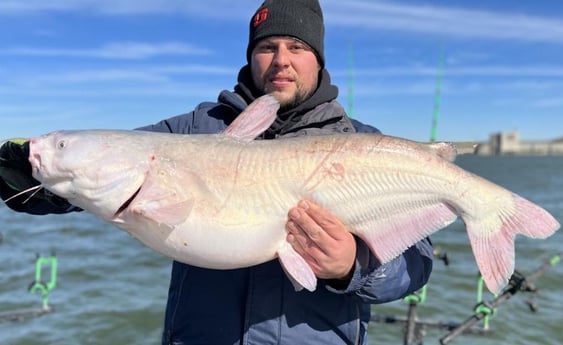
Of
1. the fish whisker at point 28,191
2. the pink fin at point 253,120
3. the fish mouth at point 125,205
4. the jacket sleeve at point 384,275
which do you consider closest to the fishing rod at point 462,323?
the jacket sleeve at point 384,275

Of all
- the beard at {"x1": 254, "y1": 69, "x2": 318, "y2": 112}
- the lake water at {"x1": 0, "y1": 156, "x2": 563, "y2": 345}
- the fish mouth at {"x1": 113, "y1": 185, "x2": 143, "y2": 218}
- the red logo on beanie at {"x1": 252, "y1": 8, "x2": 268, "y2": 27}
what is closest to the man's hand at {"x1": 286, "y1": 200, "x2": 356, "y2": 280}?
the fish mouth at {"x1": 113, "y1": 185, "x2": 143, "y2": 218}

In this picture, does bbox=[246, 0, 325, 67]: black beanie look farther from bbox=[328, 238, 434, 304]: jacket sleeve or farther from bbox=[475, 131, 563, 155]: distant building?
bbox=[475, 131, 563, 155]: distant building

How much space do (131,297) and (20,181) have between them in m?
8.02

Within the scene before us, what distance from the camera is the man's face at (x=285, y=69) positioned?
325 cm

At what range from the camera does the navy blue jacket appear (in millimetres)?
2648

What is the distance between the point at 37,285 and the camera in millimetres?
7758

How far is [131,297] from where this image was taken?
10352 mm

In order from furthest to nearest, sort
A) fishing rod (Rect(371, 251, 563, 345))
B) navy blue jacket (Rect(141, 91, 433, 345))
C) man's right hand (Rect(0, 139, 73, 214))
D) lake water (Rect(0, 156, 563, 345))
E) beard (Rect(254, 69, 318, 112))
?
lake water (Rect(0, 156, 563, 345))
fishing rod (Rect(371, 251, 563, 345))
beard (Rect(254, 69, 318, 112))
man's right hand (Rect(0, 139, 73, 214))
navy blue jacket (Rect(141, 91, 433, 345))

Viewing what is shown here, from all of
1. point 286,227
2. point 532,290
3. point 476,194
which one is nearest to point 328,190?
point 286,227

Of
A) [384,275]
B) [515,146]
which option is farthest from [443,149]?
[515,146]

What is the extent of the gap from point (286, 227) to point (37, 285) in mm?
6449

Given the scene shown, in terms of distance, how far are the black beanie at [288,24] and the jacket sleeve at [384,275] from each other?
1.48 m

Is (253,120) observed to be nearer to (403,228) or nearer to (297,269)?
(297,269)

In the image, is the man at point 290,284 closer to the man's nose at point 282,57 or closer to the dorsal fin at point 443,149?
the man's nose at point 282,57
